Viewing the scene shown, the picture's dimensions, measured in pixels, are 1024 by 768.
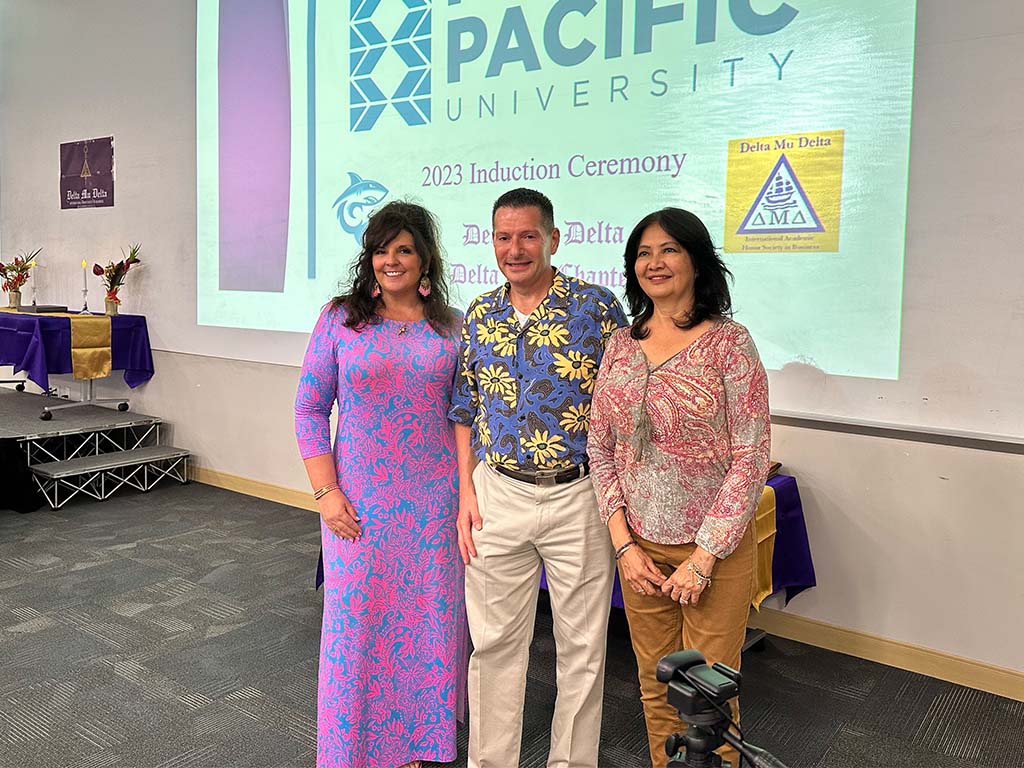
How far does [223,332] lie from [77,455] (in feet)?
3.83

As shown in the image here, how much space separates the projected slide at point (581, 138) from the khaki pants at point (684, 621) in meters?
1.40

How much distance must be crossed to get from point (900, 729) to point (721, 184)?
1.84m

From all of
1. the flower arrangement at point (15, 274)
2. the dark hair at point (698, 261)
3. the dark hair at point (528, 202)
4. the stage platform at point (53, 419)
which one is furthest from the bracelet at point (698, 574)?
the flower arrangement at point (15, 274)

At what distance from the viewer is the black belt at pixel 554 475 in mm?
1896

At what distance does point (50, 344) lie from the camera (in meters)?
5.03

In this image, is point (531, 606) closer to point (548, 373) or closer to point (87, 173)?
point (548, 373)

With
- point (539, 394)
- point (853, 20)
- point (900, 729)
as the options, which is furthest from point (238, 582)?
point (853, 20)

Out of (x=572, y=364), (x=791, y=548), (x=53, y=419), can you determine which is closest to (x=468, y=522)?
(x=572, y=364)

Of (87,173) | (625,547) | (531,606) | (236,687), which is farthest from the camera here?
(87,173)

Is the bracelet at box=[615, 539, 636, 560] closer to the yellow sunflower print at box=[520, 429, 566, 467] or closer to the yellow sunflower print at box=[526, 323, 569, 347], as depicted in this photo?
the yellow sunflower print at box=[520, 429, 566, 467]

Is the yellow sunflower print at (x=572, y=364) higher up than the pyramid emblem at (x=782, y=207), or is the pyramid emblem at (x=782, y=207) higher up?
the pyramid emblem at (x=782, y=207)

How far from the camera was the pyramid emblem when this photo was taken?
2.96m

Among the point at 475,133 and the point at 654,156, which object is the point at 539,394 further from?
the point at 475,133

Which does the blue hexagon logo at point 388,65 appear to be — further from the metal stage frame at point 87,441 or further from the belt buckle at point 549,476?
the belt buckle at point 549,476
